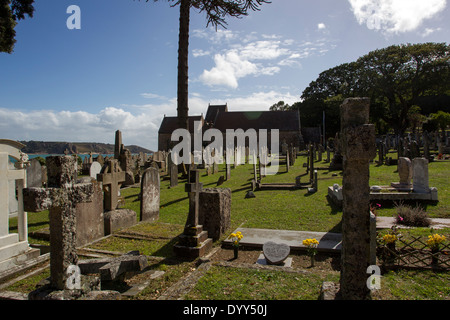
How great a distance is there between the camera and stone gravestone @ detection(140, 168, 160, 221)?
805cm

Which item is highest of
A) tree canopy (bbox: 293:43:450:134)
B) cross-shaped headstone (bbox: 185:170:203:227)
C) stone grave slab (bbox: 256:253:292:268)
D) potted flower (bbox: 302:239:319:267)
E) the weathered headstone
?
tree canopy (bbox: 293:43:450:134)

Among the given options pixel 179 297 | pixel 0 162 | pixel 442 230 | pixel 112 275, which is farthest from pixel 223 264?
pixel 442 230

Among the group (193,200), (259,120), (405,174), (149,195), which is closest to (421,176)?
(405,174)

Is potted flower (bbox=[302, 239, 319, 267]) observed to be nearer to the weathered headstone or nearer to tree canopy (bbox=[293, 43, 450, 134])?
the weathered headstone

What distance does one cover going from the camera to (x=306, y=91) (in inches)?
2202

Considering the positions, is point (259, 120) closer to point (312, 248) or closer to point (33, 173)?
Result: point (33, 173)

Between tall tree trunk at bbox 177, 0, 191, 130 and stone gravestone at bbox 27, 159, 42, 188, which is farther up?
tall tree trunk at bbox 177, 0, 191, 130

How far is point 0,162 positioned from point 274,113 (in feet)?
140

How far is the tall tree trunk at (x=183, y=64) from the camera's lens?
40.4 feet

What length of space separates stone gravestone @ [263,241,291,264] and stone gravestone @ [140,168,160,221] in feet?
14.1

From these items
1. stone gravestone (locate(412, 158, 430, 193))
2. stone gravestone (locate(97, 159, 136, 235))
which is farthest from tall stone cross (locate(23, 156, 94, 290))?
stone gravestone (locate(412, 158, 430, 193))

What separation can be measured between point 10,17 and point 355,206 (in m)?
13.9

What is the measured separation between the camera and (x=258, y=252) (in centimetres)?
570
